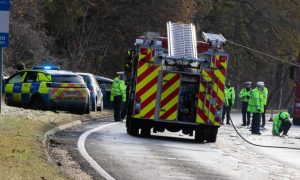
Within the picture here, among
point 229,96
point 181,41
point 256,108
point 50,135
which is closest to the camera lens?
point 50,135

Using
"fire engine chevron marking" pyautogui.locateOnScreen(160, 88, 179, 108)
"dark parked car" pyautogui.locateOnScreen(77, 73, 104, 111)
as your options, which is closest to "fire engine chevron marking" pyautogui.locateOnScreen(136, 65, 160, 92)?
"fire engine chevron marking" pyautogui.locateOnScreen(160, 88, 179, 108)

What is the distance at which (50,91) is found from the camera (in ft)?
87.5

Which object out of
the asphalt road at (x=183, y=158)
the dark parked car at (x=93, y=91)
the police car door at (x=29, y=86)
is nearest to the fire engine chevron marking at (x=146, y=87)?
the asphalt road at (x=183, y=158)

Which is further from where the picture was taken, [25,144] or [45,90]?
[45,90]

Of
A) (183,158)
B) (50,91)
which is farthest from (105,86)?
(183,158)

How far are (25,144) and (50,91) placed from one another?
12247 millimetres

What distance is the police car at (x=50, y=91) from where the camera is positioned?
2669 centimetres

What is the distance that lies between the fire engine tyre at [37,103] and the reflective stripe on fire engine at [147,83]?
778cm

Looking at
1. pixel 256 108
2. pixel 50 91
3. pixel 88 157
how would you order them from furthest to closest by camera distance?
pixel 50 91, pixel 256 108, pixel 88 157

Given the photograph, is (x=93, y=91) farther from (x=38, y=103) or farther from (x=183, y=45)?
(x=183, y=45)

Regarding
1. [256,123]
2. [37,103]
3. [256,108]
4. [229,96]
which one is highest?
[229,96]

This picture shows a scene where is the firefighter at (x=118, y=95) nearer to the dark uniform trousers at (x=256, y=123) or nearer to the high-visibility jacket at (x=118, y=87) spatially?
the high-visibility jacket at (x=118, y=87)

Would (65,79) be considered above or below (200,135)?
above

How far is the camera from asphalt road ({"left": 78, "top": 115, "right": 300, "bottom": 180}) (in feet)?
41.6
